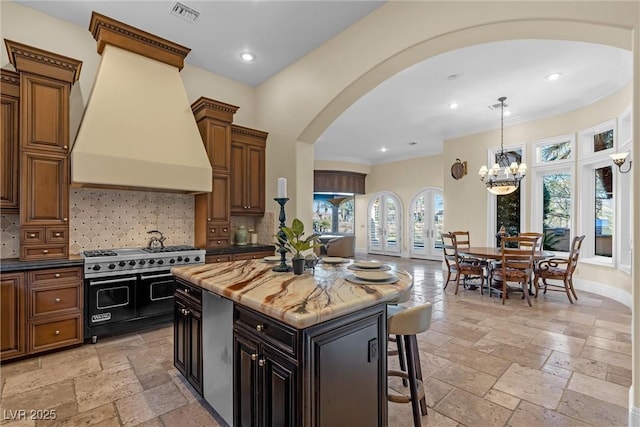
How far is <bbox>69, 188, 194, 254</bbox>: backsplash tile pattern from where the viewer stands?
350cm

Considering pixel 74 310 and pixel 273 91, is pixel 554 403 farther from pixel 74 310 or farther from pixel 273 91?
pixel 273 91

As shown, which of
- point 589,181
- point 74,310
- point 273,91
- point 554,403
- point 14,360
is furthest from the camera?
point 589,181

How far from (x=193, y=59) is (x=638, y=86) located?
15.1ft

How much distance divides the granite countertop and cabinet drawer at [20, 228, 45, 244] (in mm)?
1742

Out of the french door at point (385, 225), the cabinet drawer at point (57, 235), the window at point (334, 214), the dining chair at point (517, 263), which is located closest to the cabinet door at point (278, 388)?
the cabinet drawer at point (57, 235)

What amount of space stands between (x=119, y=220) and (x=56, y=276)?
1.03m

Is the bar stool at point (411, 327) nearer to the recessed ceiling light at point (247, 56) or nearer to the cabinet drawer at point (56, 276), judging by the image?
the cabinet drawer at point (56, 276)

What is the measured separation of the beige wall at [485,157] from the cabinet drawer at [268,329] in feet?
19.0

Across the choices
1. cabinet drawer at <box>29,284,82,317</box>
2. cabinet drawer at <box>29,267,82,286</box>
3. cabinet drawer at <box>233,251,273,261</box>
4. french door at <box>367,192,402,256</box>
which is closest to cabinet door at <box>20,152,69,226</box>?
cabinet drawer at <box>29,267,82,286</box>

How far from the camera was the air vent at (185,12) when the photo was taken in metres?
3.16

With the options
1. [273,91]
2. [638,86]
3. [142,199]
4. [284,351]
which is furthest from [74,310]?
[638,86]

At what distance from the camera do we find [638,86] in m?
1.78

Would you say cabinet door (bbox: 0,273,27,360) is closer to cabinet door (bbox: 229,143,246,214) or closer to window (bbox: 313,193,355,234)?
cabinet door (bbox: 229,143,246,214)

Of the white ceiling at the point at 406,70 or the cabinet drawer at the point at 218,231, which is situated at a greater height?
the white ceiling at the point at 406,70
